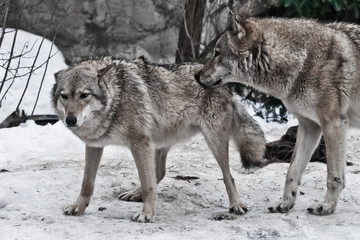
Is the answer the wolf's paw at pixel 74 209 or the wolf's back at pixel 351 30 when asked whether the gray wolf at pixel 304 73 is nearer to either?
the wolf's back at pixel 351 30

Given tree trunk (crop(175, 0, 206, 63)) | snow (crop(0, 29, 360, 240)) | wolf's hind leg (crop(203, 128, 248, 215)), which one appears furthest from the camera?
tree trunk (crop(175, 0, 206, 63))

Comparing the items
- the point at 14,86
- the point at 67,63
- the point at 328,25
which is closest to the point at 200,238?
the point at 328,25

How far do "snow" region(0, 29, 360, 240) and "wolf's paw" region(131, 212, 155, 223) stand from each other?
82 millimetres

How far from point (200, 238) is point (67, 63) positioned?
765 cm

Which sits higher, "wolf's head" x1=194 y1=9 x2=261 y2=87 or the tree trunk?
"wolf's head" x1=194 y1=9 x2=261 y2=87

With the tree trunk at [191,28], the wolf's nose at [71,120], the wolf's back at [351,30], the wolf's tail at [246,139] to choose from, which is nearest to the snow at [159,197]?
the wolf's tail at [246,139]

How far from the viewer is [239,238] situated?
392 centimetres

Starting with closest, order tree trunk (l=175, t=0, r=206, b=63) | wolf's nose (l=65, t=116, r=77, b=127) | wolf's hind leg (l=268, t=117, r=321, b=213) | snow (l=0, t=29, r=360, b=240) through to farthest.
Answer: snow (l=0, t=29, r=360, b=240), wolf's nose (l=65, t=116, r=77, b=127), wolf's hind leg (l=268, t=117, r=321, b=213), tree trunk (l=175, t=0, r=206, b=63)

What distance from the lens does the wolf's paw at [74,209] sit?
14.7ft

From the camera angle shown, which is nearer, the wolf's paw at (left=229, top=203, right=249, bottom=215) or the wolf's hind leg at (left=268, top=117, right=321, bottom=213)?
the wolf's paw at (left=229, top=203, right=249, bottom=215)

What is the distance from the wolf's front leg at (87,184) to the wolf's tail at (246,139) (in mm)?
1197

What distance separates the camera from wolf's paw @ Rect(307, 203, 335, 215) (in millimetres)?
4504

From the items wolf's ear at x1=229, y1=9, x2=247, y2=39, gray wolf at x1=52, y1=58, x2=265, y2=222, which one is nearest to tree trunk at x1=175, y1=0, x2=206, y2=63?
gray wolf at x1=52, y1=58, x2=265, y2=222

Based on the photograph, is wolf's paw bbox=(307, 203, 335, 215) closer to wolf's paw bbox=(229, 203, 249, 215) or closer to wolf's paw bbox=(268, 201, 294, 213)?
wolf's paw bbox=(268, 201, 294, 213)
